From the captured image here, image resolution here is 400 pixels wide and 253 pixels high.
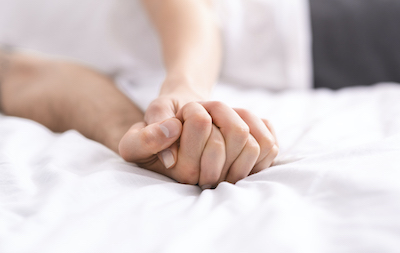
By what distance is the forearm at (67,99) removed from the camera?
70cm

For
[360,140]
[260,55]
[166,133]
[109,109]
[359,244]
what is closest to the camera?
[359,244]

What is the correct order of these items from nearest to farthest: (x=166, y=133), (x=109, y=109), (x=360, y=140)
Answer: (x=166, y=133) < (x=360, y=140) < (x=109, y=109)

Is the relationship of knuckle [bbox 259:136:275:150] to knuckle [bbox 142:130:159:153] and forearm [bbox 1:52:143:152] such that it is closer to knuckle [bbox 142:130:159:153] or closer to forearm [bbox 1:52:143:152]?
knuckle [bbox 142:130:159:153]

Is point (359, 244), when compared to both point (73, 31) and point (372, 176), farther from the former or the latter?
point (73, 31)

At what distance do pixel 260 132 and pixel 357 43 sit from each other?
781 millimetres

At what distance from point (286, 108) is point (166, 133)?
1.39ft

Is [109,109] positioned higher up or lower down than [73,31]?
lower down

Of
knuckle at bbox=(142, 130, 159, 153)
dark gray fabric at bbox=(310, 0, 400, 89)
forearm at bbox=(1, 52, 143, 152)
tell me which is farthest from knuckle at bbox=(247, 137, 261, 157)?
dark gray fabric at bbox=(310, 0, 400, 89)

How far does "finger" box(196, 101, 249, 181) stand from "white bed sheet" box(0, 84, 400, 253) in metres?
0.04

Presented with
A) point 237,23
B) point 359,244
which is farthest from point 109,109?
point 359,244

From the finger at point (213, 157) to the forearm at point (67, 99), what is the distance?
23 cm

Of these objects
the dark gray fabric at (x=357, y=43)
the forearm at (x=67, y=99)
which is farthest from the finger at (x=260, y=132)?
the dark gray fabric at (x=357, y=43)

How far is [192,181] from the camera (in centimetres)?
47

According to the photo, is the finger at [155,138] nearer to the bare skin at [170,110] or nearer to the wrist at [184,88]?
the bare skin at [170,110]
